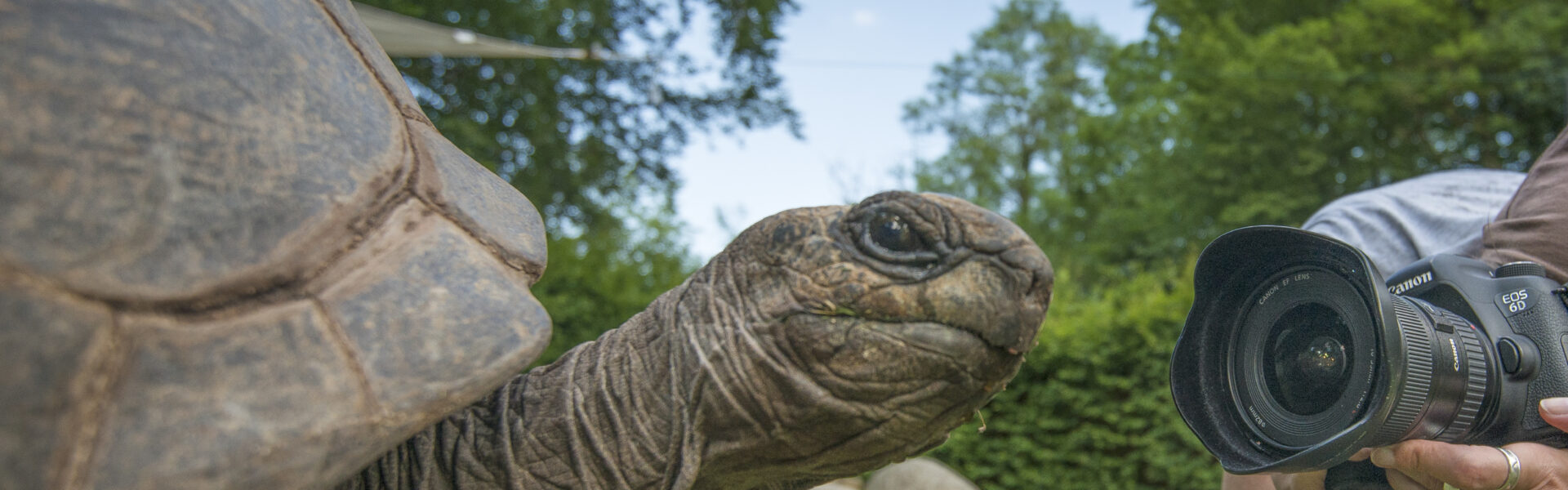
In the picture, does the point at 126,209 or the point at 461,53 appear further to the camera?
the point at 461,53

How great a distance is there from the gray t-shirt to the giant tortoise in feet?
5.05

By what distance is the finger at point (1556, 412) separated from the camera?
152cm

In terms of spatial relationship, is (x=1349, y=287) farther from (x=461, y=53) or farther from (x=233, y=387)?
(x=461, y=53)

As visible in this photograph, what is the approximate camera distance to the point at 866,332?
4.19ft

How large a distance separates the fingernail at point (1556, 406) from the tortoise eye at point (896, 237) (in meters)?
1.12

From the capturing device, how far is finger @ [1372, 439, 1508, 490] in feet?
4.96

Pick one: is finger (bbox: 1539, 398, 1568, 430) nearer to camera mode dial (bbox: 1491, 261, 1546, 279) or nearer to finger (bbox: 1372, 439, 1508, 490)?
finger (bbox: 1372, 439, 1508, 490)

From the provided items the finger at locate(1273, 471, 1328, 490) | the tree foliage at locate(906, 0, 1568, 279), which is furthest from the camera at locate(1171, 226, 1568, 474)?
the tree foliage at locate(906, 0, 1568, 279)

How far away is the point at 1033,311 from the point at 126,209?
1132mm

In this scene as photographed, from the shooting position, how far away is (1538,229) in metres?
1.82

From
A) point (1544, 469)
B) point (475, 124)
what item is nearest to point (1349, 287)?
point (1544, 469)

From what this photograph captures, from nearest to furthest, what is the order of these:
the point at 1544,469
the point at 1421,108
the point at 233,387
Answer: the point at 233,387 → the point at 1544,469 → the point at 1421,108

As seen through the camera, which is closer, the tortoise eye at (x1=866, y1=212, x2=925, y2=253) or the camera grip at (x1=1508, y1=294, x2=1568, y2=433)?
the tortoise eye at (x1=866, y1=212, x2=925, y2=253)

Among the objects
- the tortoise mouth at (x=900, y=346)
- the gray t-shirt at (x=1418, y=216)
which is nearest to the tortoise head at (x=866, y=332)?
the tortoise mouth at (x=900, y=346)
